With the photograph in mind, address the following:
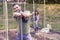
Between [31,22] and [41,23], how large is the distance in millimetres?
94

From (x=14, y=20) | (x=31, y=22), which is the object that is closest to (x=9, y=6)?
(x=14, y=20)

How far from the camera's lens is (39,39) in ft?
6.30

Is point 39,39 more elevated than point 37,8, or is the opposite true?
point 37,8

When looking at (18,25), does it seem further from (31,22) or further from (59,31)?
(59,31)

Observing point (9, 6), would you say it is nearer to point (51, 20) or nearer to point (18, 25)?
point (18, 25)

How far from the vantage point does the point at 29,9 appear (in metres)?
1.88

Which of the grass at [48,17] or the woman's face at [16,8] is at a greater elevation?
the woman's face at [16,8]

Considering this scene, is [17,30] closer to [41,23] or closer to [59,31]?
[41,23]

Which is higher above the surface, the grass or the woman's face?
the woman's face

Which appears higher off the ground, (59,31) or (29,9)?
(29,9)

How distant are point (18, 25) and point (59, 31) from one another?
1.26ft

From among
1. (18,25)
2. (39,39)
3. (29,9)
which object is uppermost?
(29,9)

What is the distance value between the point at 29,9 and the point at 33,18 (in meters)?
0.09

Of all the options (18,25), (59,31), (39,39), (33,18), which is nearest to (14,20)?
(18,25)
